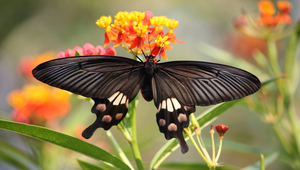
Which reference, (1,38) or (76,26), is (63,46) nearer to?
(76,26)

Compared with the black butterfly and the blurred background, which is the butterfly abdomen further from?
the blurred background

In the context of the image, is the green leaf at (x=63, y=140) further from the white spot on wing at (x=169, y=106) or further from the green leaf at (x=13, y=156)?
the green leaf at (x=13, y=156)

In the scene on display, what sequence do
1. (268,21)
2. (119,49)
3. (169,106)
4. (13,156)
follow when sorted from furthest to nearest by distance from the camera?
(119,49) → (268,21) → (13,156) → (169,106)

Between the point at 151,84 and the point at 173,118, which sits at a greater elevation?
the point at 151,84

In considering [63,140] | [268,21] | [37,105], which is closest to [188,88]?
[63,140]

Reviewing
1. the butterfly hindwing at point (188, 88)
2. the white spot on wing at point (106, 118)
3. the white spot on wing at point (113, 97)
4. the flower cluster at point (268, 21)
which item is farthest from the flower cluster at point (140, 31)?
the flower cluster at point (268, 21)

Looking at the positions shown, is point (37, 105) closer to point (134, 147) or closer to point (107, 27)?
point (107, 27)

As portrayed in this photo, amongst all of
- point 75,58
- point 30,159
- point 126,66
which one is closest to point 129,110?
point 126,66
